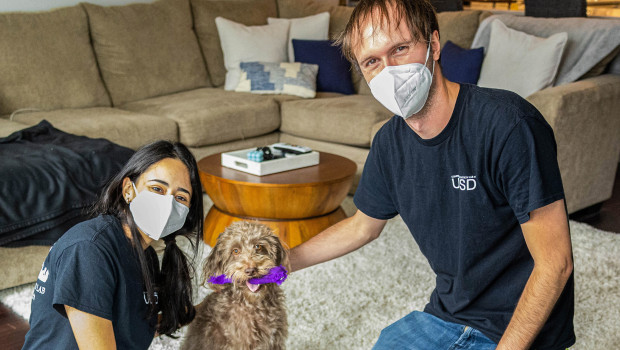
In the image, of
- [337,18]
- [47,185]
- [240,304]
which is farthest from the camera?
[337,18]

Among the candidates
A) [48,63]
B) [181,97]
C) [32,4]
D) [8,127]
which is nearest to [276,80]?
[181,97]

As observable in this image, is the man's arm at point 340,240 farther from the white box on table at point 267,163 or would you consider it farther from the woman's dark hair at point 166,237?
the white box on table at point 267,163

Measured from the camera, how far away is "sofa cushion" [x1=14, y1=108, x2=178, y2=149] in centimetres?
347

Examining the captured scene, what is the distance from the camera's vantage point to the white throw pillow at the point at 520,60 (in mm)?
3557

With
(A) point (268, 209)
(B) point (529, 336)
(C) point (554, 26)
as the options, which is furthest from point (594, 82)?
(B) point (529, 336)

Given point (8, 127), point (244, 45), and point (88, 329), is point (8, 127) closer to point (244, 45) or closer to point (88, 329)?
point (244, 45)

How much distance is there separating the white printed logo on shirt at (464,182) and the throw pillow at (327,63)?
130 inches

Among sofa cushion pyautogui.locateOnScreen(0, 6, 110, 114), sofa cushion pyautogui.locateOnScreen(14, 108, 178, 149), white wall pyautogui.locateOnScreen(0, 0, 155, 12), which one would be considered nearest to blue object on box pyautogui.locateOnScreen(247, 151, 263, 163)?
sofa cushion pyautogui.locateOnScreen(14, 108, 178, 149)

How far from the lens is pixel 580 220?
3.59 meters

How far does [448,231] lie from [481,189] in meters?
0.16

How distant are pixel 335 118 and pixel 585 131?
1517 millimetres

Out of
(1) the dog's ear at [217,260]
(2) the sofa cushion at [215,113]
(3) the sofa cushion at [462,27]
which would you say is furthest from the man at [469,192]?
(3) the sofa cushion at [462,27]

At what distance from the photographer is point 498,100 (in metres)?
1.42

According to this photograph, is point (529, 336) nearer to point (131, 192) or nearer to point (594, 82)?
point (131, 192)
